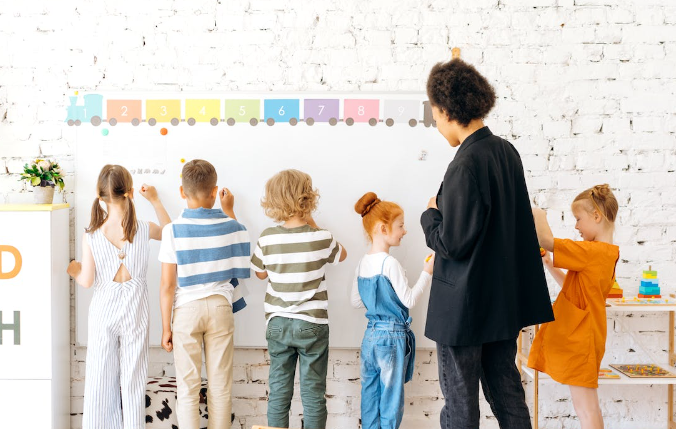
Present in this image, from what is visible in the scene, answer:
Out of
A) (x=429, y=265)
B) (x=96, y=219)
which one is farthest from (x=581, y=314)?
(x=96, y=219)

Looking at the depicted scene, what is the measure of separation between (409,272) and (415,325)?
0.24 meters

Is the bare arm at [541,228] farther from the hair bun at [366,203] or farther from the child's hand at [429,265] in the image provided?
the hair bun at [366,203]

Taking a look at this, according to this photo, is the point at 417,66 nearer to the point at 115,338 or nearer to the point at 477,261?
the point at 477,261

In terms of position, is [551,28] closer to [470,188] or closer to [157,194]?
[470,188]

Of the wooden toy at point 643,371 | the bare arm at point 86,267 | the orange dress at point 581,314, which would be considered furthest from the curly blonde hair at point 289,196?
the wooden toy at point 643,371

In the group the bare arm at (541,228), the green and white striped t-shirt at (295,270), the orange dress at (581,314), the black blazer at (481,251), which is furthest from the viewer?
the green and white striped t-shirt at (295,270)

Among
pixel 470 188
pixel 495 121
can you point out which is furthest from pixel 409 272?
pixel 470 188

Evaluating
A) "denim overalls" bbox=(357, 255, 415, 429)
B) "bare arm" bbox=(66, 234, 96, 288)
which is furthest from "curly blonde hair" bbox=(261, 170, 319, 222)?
"bare arm" bbox=(66, 234, 96, 288)

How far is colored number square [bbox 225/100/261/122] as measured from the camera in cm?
249

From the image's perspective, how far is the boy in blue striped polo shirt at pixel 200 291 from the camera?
7.07ft

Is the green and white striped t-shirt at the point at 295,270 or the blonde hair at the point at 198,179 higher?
the blonde hair at the point at 198,179

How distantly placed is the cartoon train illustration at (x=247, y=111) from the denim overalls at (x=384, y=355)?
0.68 metres

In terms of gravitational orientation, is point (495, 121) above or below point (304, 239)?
above

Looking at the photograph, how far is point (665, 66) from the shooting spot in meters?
2.50
